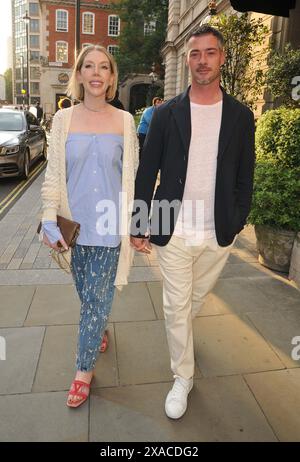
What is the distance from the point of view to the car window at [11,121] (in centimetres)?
1059

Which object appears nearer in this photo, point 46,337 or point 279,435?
point 279,435

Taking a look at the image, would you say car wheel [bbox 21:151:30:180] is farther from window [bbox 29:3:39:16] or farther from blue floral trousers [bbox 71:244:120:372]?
window [bbox 29:3:39:16]

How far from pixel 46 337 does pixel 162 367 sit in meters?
1.00

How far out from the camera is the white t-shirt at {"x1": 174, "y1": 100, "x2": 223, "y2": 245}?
226 centimetres

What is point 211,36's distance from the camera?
86.1 inches

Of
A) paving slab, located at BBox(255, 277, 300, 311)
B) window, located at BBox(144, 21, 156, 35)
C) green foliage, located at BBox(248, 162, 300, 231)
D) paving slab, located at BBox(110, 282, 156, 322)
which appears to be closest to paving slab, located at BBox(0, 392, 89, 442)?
paving slab, located at BBox(110, 282, 156, 322)

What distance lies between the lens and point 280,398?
2.55m

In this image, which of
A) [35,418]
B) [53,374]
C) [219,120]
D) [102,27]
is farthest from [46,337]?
[102,27]

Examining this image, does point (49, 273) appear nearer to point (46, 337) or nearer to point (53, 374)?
point (46, 337)

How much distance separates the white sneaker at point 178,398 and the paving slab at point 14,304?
1.57 metres

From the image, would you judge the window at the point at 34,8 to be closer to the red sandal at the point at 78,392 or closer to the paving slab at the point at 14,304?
the paving slab at the point at 14,304

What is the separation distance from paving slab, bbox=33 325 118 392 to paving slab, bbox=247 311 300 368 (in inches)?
49.9

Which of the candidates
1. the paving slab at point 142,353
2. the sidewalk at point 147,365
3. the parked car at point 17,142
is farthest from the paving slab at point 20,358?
the parked car at point 17,142

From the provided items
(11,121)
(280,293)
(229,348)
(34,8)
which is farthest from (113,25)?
(229,348)
